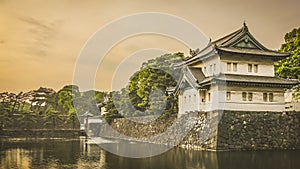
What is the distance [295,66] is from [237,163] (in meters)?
14.4

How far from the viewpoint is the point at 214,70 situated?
78.5 ft

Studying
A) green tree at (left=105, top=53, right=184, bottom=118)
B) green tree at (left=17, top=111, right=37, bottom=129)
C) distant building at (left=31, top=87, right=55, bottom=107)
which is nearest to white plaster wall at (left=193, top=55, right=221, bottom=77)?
green tree at (left=105, top=53, right=184, bottom=118)

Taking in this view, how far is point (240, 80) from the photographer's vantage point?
22.0 m

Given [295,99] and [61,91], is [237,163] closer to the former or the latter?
[295,99]

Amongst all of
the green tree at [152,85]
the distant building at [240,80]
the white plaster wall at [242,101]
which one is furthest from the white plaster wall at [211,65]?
the green tree at [152,85]

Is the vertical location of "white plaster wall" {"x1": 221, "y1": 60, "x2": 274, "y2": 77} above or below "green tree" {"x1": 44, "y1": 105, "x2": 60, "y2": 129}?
above

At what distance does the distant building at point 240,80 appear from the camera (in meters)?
22.3

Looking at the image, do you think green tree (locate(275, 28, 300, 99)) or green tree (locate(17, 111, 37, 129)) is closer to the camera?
green tree (locate(275, 28, 300, 99))

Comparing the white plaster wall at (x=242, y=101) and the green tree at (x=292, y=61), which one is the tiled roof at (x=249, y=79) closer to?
the white plaster wall at (x=242, y=101)

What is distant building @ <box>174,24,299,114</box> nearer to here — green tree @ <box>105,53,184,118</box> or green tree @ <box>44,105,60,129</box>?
green tree @ <box>105,53,184,118</box>

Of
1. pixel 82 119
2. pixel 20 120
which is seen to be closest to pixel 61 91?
pixel 82 119

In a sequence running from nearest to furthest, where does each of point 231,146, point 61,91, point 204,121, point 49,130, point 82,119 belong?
point 231,146 → point 204,121 → point 49,130 → point 82,119 → point 61,91

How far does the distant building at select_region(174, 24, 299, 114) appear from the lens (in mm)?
22266

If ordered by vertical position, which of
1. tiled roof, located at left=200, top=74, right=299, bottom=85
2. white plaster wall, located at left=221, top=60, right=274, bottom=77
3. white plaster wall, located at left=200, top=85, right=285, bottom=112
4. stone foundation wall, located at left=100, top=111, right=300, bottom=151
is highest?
white plaster wall, located at left=221, top=60, right=274, bottom=77
